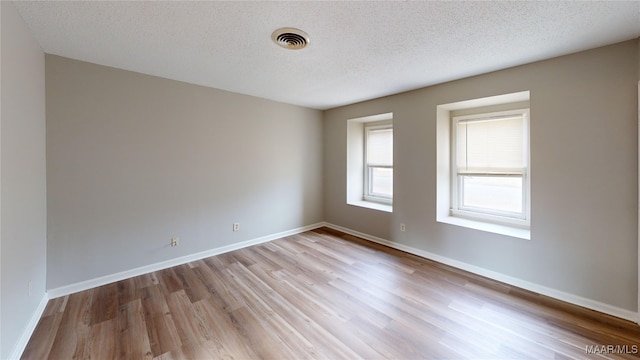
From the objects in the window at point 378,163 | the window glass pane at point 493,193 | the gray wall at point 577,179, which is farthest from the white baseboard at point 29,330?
the window glass pane at point 493,193

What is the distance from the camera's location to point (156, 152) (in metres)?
2.96

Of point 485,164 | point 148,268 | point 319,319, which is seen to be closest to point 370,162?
point 485,164

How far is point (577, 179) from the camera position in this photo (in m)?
2.26

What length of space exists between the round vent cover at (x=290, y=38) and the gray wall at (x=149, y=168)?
68.8 inches

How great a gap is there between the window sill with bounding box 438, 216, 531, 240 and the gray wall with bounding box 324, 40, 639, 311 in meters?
0.07

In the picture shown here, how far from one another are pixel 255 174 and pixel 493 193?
10.9 ft

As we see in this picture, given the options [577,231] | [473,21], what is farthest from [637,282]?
[473,21]

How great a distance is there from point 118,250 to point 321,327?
7.87ft

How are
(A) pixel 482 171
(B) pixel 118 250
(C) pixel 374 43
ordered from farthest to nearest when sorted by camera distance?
(A) pixel 482 171 < (B) pixel 118 250 < (C) pixel 374 43

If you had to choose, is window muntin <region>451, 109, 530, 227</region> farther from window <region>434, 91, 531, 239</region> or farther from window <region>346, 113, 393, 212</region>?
window <region>346, 113, 393, 212</region>

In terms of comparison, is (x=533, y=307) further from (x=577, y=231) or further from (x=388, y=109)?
(x=388, y=109)

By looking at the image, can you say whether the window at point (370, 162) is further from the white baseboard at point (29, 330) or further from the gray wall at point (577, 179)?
the white baseboard at point (29, 330)

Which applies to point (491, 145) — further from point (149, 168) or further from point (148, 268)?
point (148, 268)

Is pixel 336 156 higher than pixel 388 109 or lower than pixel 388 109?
lower
